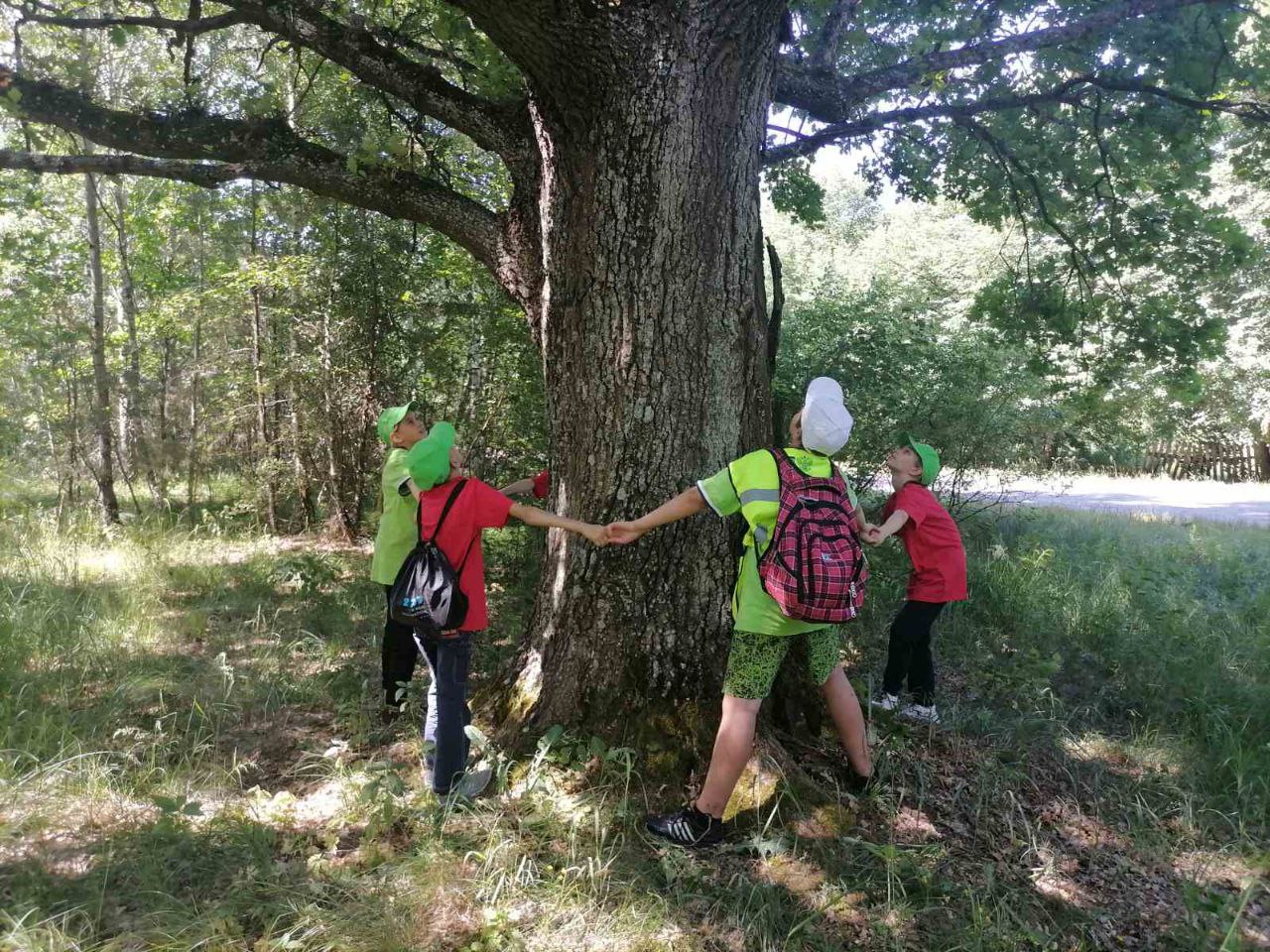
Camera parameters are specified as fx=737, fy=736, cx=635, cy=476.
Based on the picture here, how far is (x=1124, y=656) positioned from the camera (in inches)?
199

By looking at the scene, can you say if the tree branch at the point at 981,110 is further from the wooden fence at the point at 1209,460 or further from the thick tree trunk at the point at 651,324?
the wooden fence at the point at 1209,460

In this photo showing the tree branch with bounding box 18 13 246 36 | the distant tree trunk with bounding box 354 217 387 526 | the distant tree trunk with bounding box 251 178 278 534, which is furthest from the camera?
the distant tree trunk with bounding box 251 178 278 534

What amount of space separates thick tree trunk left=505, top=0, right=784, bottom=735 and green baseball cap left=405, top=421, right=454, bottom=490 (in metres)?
0.58

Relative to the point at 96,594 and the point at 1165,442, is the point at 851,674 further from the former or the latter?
the point at 1165,442

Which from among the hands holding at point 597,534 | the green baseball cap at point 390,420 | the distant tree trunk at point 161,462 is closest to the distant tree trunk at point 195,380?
the distant tree trunk at point 161,462

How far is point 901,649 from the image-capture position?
14.1ft

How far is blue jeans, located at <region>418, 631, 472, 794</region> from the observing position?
3115mm

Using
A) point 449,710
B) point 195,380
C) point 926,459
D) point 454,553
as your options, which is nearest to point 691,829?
point 449,710

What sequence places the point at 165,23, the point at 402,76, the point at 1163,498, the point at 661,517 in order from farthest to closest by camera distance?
the point at 1163,498 → the point at 165,23 → the point at 402,76 → the point at 661,517

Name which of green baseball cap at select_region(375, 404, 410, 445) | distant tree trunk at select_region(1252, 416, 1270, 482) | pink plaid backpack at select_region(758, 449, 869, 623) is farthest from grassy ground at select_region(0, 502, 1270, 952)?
distant tree trunk at select_region(1252, 416, 1270, 482)

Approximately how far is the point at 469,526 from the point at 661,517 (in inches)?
33.6

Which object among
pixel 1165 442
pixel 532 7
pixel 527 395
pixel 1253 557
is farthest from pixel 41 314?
pixel 1165 442

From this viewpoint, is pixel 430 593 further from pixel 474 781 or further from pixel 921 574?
pixel 921 574

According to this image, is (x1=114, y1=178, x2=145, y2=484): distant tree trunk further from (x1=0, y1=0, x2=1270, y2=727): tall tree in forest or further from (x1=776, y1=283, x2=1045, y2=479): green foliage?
(x1=776, y1=283, x2=1045, y2=479): green foliage
